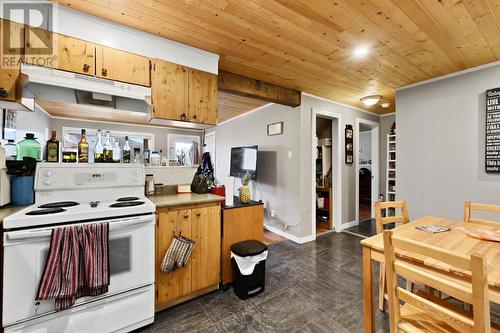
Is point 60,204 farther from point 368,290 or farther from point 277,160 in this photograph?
point 277,160

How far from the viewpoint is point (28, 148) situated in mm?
1784

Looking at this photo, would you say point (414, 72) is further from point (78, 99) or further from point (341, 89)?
point (78, 99)

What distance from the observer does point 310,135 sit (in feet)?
11.8

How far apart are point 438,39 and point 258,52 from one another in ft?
5.74

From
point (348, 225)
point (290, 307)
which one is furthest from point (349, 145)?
point (290, 307)

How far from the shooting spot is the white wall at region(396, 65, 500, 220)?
2.57m

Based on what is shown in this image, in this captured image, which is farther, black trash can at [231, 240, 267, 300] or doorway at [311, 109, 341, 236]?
doorway at [311, 109, 341, 236]

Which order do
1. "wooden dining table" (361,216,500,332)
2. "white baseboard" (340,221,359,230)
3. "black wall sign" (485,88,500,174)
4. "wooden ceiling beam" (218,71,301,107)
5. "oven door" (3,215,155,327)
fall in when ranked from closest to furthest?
"wooden dining table" (361,216,500,332), "oven door" (3,215,155,327), "black wall sign" (485,88,500,174), "wooden ceiling beam" (218,71,301,107), "white baseboard" (340,221,359,230)

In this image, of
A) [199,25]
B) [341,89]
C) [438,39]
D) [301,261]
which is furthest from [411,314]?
[341,89]

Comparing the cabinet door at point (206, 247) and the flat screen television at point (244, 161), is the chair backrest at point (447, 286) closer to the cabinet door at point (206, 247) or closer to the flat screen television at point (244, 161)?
the cabinet door at point (206, 247)

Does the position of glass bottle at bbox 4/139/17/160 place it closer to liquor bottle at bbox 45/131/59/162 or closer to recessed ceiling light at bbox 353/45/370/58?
liquor bottle at bbox 45/131/59/162

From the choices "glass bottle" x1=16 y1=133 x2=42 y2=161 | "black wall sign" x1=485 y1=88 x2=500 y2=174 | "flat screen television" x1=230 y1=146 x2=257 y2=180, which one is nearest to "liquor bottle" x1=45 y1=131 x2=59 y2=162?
"glass bottle" x1=16 y1=133 x2=42 y2=161

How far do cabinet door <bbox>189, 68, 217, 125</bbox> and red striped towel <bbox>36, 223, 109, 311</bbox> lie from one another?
1.34 m

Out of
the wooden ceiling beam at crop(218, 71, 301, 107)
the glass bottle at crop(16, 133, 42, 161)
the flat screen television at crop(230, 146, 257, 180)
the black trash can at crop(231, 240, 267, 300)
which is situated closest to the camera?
the glass bottle at crop(16, 133, 42, 161)
